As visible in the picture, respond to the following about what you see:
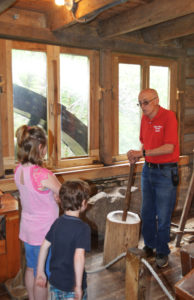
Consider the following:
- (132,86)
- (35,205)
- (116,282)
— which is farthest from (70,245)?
(132,86)

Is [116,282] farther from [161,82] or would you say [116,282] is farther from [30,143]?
[161,82]

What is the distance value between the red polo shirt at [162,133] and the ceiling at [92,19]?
1.05 metres

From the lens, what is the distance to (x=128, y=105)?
488 cm

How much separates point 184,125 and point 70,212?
4.02 metres

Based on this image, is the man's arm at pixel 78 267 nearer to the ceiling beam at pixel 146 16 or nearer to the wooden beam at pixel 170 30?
the ceiling beam at pixel 146 16

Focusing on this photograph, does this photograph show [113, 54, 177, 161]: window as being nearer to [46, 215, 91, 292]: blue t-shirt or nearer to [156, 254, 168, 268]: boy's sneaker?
[156, 254, 168, 268]: boy's sneaker

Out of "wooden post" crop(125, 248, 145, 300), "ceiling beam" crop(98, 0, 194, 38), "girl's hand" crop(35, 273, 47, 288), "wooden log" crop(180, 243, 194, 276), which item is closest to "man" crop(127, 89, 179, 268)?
"wooden log" crop(180, 243, 194, 276)

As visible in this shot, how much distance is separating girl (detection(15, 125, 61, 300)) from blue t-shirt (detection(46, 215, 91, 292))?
26 cm

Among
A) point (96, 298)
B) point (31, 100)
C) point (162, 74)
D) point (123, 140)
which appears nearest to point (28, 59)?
point (31, 100)

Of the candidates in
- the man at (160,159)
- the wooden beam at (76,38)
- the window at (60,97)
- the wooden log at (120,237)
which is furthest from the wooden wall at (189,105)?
the wooden log at (120,237)

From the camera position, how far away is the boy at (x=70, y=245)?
5.95ft

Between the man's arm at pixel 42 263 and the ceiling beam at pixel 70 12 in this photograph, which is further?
the ceiling beam at pixel 70 12

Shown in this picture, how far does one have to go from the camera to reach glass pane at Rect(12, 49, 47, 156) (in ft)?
12.4

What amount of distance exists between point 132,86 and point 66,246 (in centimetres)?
350
